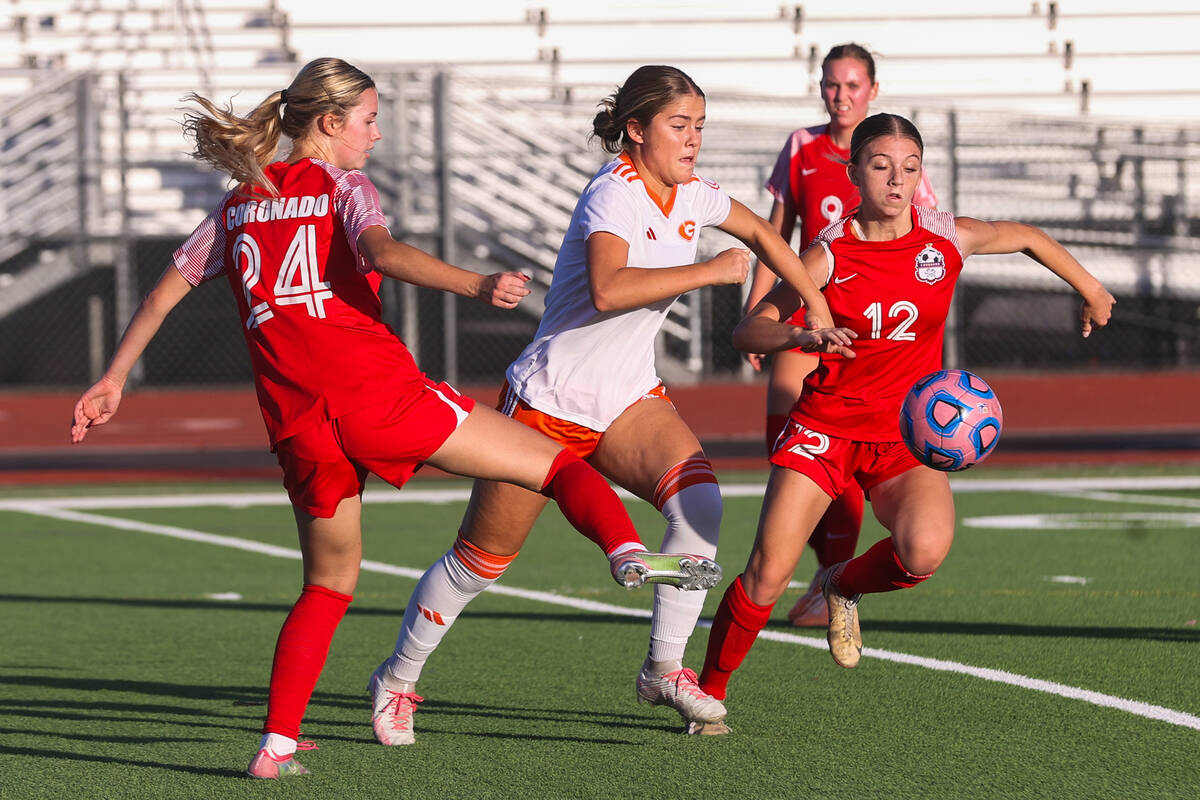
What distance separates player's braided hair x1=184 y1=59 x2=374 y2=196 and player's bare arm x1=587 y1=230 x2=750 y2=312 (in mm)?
800

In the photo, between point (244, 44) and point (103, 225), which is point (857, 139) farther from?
point (244, 44)

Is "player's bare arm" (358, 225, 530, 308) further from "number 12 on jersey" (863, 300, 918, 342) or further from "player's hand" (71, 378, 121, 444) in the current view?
"number 12 on jersey" (863, 300, 918, 342)

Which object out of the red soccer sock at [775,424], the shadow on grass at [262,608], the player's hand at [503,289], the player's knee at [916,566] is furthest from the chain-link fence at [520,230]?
the player's hand at [503,289]

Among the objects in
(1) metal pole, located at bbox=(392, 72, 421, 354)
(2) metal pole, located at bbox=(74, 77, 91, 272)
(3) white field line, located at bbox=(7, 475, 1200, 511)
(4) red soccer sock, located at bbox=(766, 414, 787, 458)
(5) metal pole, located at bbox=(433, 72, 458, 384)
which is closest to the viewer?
(4) red soccer sock, located at bbox=(766, 414, 787, 458)

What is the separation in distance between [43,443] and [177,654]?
1263cm

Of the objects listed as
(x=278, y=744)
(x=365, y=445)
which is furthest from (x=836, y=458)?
(x=278, y=744)

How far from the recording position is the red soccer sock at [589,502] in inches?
169

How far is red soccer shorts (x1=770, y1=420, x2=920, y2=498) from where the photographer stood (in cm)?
502

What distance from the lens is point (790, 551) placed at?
495cm

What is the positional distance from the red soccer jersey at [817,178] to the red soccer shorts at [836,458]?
2.20 meters

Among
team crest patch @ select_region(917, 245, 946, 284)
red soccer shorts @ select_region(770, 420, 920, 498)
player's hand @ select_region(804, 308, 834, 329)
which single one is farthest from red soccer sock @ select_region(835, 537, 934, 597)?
team crest patch @ select_region(917, 245, 946, 284)

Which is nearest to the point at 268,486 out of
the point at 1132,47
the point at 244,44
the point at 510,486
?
the point at 510,486

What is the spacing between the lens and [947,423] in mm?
4891

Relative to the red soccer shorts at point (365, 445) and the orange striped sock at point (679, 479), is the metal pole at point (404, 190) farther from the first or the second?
the red soccer shorts at point (365, 445)
